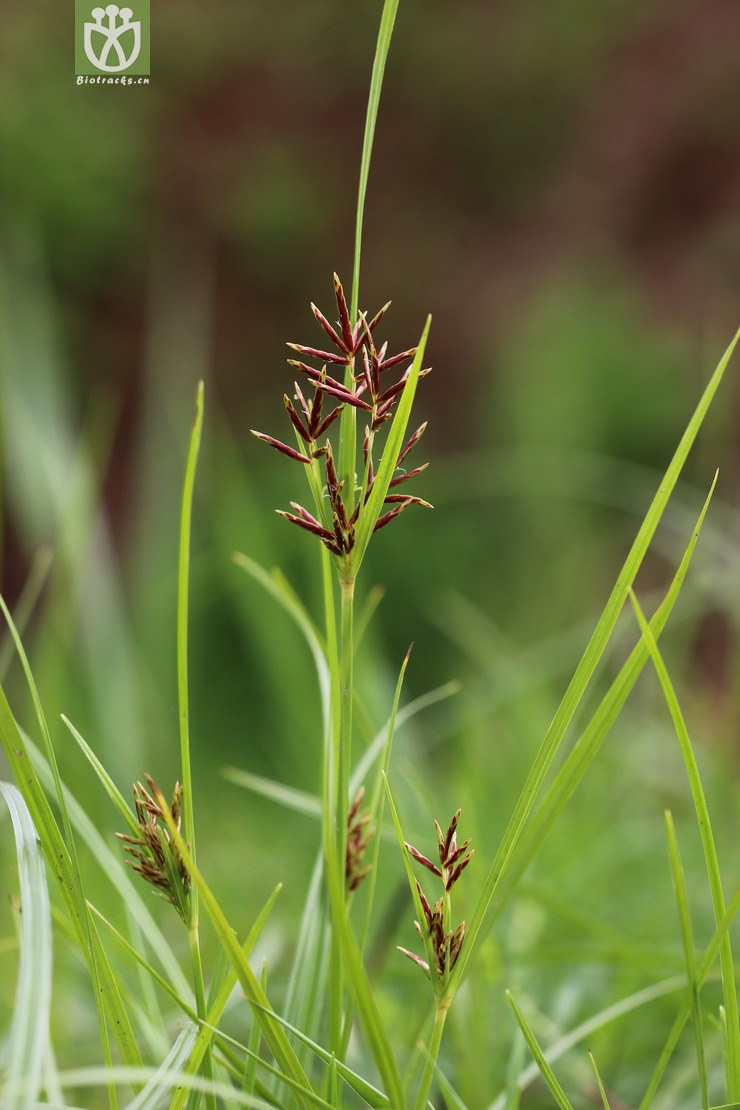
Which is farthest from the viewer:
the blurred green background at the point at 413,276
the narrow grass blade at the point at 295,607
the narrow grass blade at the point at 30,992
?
the blurred green background at the point at 413,276

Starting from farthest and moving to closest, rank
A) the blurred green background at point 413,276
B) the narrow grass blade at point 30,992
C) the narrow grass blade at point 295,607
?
1. the blurred green background at point 413,276
2. the narrow grass blade at point 295,607
3. the narrow grass blade at point 30,992

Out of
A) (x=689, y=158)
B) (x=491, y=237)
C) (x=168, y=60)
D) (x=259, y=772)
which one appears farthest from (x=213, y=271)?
(x=259, y=772)

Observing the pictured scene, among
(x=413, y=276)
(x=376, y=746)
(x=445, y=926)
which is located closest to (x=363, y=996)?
(x=445, y=926)

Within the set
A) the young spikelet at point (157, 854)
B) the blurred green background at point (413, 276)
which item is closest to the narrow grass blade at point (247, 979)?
the young spikelet at point (157, 854)

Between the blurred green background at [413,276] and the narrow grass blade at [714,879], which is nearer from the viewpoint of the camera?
the narrow grass blade at [714,879]

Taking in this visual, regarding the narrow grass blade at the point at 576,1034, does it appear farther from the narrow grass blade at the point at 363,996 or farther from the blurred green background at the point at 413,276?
the blurred green background at the point at 413,276

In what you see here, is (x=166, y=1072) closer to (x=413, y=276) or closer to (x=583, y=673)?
(x=583, y=673)

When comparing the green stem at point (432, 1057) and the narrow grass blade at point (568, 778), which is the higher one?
the narrow grass blade at point (568, 778)
